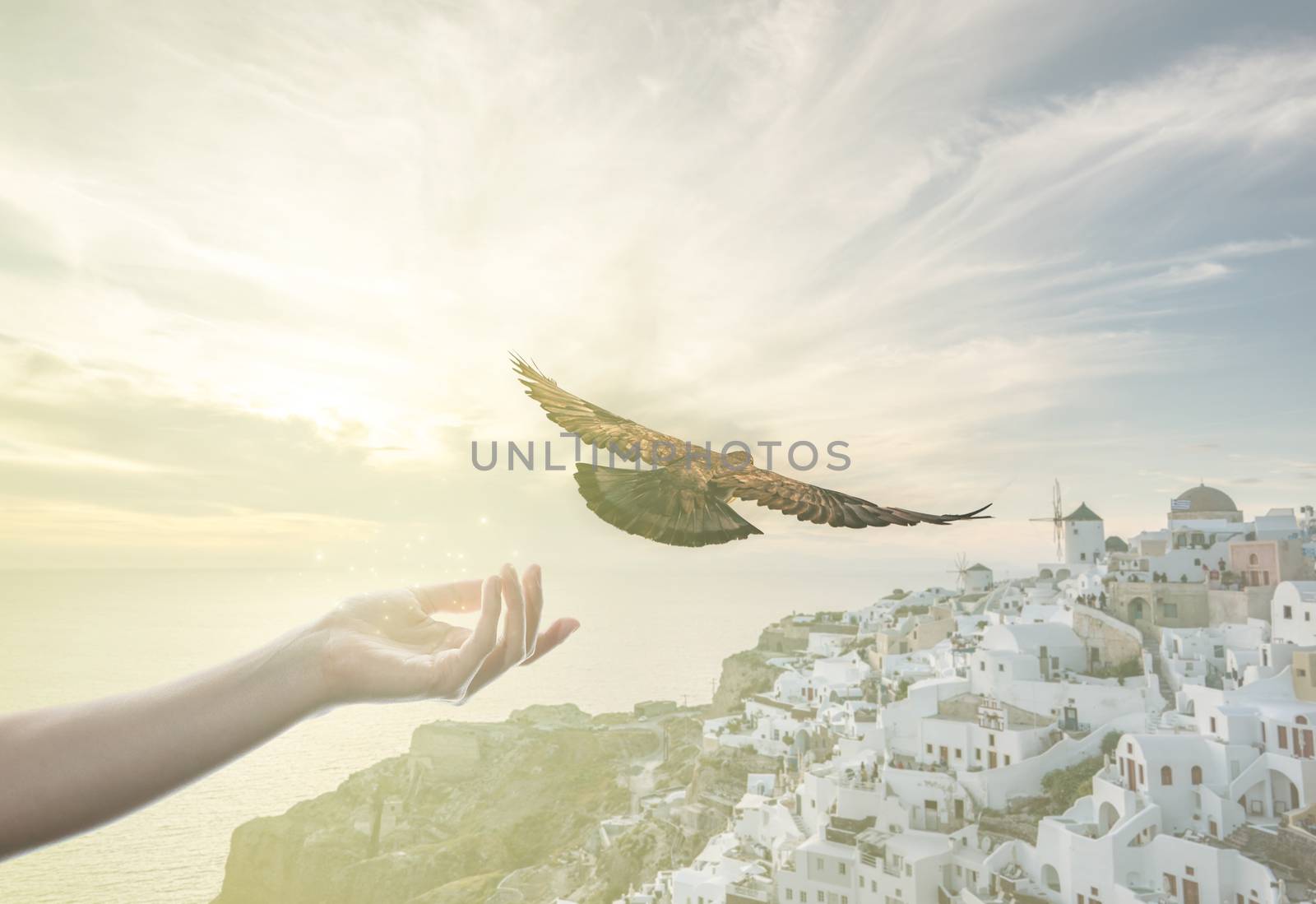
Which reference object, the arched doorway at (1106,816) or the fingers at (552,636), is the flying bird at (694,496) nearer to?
the fingers at (552,636)

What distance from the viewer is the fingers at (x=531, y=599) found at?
3.53 ft

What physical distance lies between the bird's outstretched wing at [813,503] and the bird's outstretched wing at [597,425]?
0.23 m

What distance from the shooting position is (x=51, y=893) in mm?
20641

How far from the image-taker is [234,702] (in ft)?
3.15

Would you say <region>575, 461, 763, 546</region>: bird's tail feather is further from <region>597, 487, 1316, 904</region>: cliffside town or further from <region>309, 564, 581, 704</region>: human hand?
<region>597, 487, 1316, 904</region>: cliffside town

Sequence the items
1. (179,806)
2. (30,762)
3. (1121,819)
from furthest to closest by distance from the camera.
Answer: (179,806) < (1121,819) < (30,762)

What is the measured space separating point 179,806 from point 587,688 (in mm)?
15855

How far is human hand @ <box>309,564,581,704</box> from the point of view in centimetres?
99

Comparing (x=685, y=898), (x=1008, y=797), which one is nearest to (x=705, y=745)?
(x=685, y=898)

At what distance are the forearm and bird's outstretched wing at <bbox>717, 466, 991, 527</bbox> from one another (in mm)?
964

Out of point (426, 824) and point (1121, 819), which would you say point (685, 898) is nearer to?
point (1121, 819)

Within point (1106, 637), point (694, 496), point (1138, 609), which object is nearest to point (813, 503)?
point (694, 496)

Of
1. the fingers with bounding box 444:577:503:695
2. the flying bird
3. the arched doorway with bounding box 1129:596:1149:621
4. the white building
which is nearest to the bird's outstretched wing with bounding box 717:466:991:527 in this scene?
the flying bird

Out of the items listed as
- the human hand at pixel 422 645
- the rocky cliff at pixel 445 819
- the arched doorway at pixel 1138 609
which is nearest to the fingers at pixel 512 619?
the human hand at pixel 422 645
